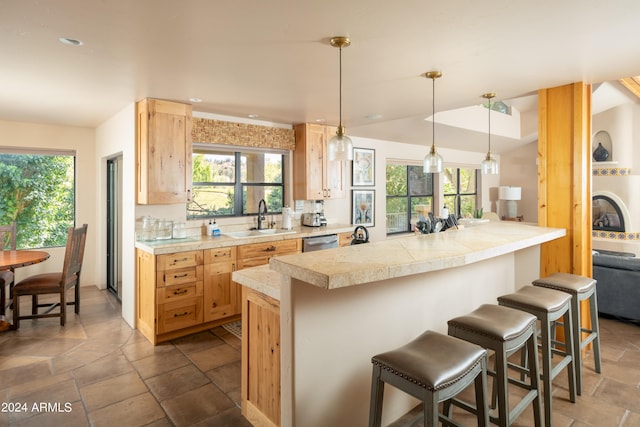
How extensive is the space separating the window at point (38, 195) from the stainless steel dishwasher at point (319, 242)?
335cm

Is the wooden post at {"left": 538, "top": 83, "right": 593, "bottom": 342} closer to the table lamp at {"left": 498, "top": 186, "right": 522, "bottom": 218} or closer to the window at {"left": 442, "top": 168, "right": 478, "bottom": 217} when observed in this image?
the window at {"left": 442, "top": 168, "right": 478, "bottom": 217}

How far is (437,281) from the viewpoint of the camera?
2.44 metres

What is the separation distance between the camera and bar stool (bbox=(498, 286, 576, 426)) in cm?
208

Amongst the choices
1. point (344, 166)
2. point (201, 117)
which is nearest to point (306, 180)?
point (344, 166)

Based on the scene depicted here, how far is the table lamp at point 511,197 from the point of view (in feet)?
27.2

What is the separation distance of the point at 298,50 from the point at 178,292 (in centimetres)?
244

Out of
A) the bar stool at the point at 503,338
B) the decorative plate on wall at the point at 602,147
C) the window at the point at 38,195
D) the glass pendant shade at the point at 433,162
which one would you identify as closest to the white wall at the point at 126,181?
the window at the point at 38,195

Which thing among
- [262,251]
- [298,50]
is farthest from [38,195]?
[298,50]

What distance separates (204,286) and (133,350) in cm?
81

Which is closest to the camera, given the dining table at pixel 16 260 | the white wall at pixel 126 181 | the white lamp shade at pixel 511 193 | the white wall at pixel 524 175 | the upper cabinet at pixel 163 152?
the dining table at pixel 16 260

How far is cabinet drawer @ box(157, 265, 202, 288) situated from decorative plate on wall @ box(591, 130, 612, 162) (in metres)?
7.52

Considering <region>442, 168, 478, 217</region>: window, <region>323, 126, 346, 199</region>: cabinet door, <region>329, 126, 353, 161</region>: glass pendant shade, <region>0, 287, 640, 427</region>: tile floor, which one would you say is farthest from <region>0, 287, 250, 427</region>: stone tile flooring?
<region>442, 168, 478, 217</region>: window

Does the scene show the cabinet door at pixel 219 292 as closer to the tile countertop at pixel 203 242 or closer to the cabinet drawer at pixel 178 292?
the cabinet drawer at pixel 178 292

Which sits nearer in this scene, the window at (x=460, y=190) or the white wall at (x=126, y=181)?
the white wall at (x=126, y=181)
